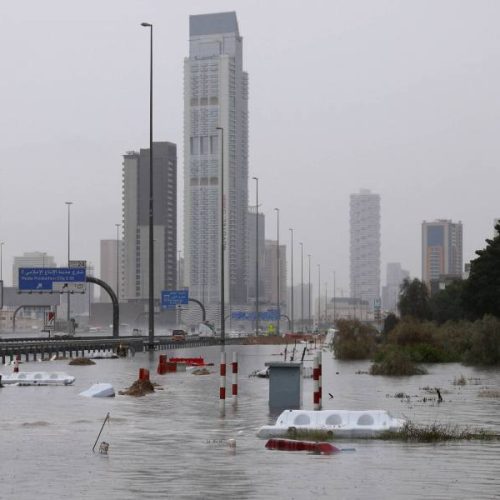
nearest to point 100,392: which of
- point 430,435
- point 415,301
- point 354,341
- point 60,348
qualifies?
point 430,435

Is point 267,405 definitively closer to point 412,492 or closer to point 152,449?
point 152,449

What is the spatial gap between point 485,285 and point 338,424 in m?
63.5

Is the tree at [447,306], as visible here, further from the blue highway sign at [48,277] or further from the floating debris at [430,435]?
the floating debris at [430,435]

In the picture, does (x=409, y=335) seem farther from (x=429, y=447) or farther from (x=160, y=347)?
(x=429, y=447)

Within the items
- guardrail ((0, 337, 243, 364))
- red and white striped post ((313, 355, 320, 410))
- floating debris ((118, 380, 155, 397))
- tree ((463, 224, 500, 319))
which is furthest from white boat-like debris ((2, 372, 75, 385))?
tree ((463, 224, 500, 319))

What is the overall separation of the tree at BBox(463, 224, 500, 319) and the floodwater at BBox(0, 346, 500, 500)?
5231 centimetres

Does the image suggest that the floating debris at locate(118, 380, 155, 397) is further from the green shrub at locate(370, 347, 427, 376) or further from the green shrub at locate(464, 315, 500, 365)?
the green shrub at locate(464, 315, 500, 365)

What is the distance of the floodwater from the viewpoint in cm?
1346

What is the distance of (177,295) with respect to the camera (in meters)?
122

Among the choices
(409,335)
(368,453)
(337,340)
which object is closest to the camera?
(368,453)

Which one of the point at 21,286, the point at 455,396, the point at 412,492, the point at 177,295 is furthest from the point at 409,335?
the point at 177,295

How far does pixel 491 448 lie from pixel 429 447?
0.90 metres

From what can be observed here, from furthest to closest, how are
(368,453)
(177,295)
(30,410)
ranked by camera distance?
(177,295) < (30,410) < (368,453)

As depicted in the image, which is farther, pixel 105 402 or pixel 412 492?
pixel 105 402
